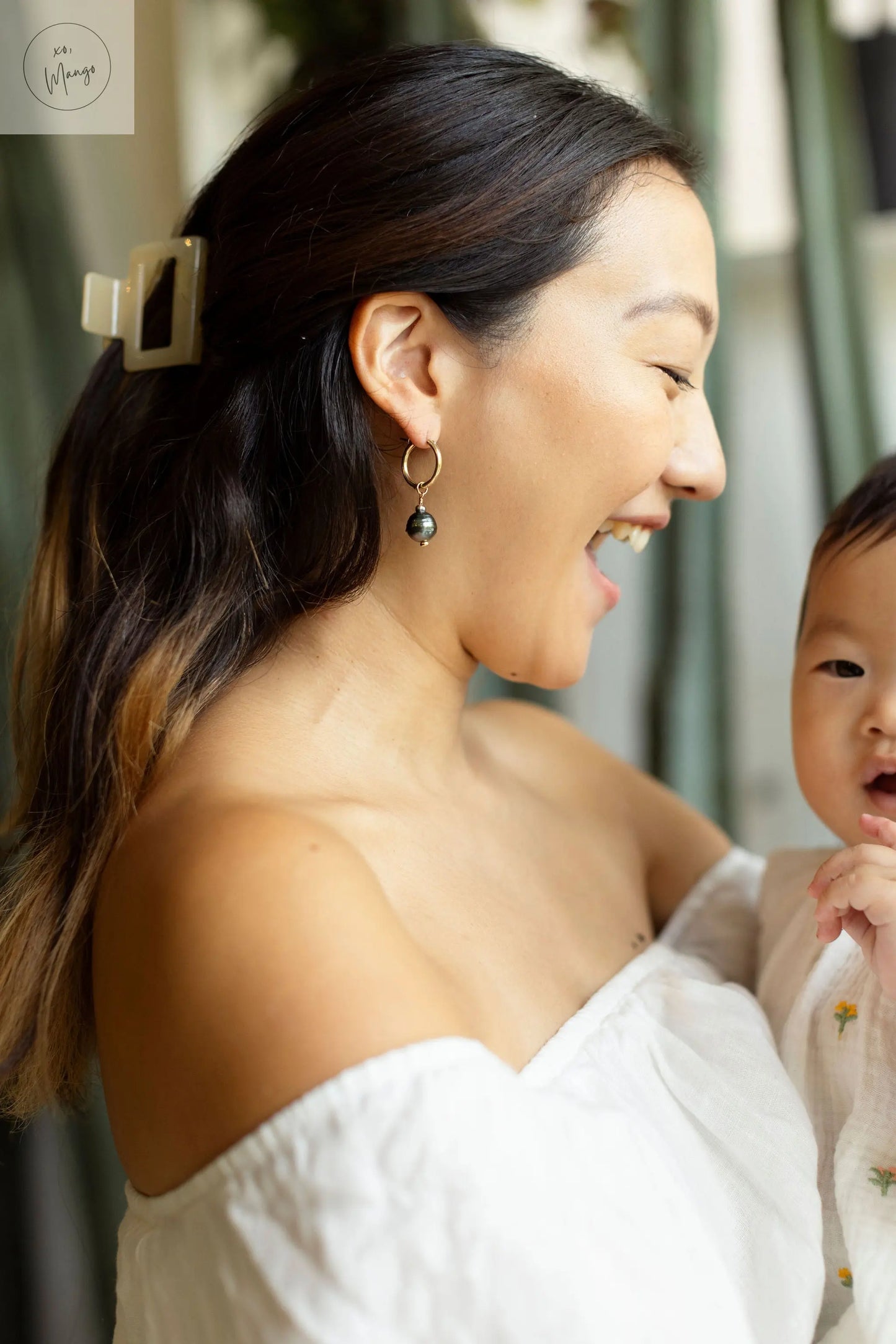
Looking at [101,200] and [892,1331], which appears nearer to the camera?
[892,1331]

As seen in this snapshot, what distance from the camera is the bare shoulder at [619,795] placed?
1.43 metres

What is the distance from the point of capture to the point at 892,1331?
36.7 inches

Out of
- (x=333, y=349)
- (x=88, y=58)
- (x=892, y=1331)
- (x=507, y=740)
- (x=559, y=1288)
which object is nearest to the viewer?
(x=559, y=1288)

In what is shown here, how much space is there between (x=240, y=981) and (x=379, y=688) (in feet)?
1.28

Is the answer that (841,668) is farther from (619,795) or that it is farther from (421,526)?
(421,526)

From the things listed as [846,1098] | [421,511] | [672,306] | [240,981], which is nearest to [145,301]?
[421,511]

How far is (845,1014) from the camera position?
1108 millimetres

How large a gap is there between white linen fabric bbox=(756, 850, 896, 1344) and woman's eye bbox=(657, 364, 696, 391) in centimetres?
54

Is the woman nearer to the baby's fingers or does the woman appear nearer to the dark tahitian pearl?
the dark tahitian pearl

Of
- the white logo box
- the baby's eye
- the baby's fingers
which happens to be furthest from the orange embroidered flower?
the white logo box

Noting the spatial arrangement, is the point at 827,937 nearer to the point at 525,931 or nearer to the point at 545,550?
the point at 525,931

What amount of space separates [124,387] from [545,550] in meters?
0.47

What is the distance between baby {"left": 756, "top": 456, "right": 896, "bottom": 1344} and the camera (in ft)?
3.26

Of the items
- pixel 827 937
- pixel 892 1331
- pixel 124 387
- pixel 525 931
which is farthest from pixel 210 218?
pixel 892 1331
